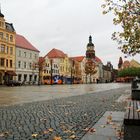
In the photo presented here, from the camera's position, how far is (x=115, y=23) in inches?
576

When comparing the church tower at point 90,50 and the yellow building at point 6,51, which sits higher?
the church tower at point 90,50

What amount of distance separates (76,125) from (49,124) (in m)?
0.77

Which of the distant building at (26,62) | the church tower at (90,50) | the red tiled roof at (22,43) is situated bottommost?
the distant building at (26,62)

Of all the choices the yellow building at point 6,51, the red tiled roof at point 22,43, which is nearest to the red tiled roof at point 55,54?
the red tiled roof at point 22,43

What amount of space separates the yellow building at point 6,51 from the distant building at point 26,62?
3.31 metres

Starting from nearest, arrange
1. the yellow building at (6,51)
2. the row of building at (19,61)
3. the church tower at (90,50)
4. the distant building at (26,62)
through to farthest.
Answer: the yellow building at (6,51) → the row of building at (19,61) → the distant building at (26,62) → the church tower at (90,50)

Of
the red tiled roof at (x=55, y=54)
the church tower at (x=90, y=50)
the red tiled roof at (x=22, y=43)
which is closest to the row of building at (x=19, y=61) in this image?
the red tiled roof at (x=22, y=43)

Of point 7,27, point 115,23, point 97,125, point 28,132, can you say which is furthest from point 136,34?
point 7,27

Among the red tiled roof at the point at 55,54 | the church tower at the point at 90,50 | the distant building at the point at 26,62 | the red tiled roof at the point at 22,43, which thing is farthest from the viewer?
the church tower at the point at 90,50

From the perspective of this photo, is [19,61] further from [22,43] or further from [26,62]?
[22,43]

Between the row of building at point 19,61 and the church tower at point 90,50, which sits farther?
the church tower at point 90,50

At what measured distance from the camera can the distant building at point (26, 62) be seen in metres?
85.2

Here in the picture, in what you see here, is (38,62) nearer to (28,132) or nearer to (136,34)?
(136,34)

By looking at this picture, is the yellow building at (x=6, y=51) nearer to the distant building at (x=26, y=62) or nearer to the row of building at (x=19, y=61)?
the row of building at (x=19, y=61)
